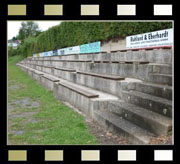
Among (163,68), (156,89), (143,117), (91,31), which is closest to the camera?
(143,117)

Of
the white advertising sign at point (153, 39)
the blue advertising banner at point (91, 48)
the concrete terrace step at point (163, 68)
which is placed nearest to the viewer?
the concrete terrace step at point (163, 68)

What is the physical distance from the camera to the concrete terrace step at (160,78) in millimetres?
4163

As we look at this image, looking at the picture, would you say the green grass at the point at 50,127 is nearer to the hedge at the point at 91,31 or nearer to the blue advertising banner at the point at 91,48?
the hedge at the point at 91,31

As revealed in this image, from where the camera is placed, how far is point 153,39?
6.09 m

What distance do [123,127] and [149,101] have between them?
1.95ft

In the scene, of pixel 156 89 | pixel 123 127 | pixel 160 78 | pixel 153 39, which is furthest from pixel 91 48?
pixel 123 127

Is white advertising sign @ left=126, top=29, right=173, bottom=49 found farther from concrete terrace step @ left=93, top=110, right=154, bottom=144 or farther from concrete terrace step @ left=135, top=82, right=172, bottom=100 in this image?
concrete terrace step @ left=93, top=110, right=154, bottom=144

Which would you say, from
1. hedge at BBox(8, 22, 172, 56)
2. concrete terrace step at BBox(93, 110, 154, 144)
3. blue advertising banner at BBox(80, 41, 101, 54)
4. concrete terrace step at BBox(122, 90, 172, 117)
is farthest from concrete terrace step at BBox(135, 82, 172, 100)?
blue advertising banner at BBox(80, 41, 101, 54)

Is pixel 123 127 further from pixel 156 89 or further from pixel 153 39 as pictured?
pixel 153 39

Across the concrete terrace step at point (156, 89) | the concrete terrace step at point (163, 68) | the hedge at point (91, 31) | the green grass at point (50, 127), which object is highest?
the hedge at point (91, 31)

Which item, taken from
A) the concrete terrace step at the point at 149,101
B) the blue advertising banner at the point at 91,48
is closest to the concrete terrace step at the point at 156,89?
the concrete terrace step at the point at 149,101

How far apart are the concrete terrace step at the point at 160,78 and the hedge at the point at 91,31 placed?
1.92 meters

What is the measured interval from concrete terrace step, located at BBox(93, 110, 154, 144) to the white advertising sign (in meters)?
2.29

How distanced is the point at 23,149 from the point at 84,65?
6502 millimetres
